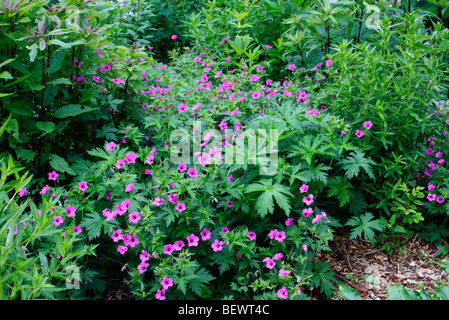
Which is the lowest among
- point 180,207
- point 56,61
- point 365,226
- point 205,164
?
point 365,226

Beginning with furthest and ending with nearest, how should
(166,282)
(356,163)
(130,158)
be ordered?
(356,163) < (130,158) < (166,282)

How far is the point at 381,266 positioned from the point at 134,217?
180cm

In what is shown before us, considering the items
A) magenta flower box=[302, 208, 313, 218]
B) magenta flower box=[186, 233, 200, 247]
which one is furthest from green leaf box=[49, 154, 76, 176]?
magenta flower box=[302, 208, 313, 218]

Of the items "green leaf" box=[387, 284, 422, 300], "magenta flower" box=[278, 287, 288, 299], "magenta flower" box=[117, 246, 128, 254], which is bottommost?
"magenta flower" box=[278, 287, 288, 299]

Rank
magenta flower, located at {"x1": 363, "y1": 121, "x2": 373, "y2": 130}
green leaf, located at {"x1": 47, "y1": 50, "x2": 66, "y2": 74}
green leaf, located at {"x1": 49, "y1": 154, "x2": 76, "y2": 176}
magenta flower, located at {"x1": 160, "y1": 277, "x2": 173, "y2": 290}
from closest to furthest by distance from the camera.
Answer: magenta flower, located at {"x1": 160, "y1": 277, "x2": 173, "y2": 290}
green leaf, located at {"x1": 47, "y1": 50, "x2": 66, "y2": 74}
green leaf, located at {"x1": 49, "y1": 154, "x2": 76, "y2": 176}
magenta flower, located at {"x1": 363, "y1": 121, "x2": 373, "y2": 130}

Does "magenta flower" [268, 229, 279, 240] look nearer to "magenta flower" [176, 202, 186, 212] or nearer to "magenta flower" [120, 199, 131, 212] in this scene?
"magenta flower" [176, 202, 186, 212]

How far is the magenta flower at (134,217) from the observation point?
2.28m

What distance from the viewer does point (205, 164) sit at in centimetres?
251

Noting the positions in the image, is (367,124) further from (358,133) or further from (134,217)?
(134,217)

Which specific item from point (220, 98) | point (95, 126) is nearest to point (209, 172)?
point (220, 98)

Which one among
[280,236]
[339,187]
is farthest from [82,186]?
[339,187]

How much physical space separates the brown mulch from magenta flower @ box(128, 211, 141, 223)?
1343mm

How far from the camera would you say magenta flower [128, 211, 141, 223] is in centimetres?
228
